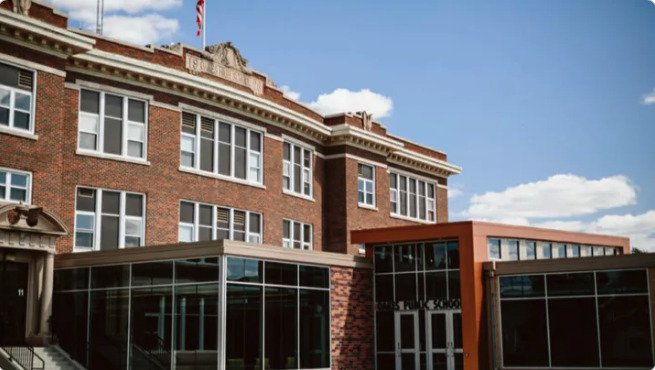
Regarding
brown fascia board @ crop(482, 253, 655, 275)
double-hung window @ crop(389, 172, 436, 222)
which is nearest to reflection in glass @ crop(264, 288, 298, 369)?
brown fascia board @ crop(482, 253, 655, 275)

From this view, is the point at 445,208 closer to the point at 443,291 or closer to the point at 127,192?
the point at 443,291

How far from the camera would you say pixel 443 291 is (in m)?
31.1

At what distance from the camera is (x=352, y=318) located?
103 ft

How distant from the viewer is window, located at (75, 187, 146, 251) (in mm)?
29484

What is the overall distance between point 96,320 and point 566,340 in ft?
51.5

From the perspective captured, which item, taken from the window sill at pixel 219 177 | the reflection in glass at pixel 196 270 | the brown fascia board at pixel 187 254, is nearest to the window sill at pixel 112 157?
the window sill at pixel 219 177

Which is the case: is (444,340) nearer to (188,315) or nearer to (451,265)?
(451,265)

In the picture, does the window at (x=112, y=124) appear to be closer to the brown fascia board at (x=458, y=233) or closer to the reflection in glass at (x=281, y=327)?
the reflection in glass at (x=281, y=327)

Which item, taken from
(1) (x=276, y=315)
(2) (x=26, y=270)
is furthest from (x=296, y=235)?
(2) (x=26, y=270)

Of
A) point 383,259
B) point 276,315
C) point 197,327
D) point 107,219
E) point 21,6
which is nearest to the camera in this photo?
point 197,327

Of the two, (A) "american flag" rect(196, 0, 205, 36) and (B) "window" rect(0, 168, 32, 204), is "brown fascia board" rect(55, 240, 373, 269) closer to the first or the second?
(B) "window" rect(0, 168, 32, 204)

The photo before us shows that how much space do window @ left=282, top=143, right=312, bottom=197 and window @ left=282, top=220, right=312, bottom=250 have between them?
60.0 inches

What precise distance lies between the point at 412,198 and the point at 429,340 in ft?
52.1

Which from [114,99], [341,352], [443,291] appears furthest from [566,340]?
[114,99]
